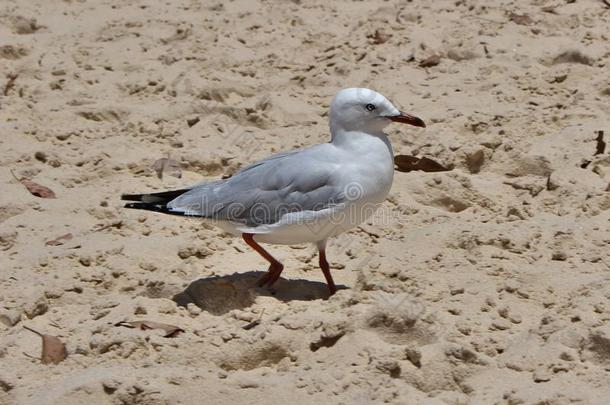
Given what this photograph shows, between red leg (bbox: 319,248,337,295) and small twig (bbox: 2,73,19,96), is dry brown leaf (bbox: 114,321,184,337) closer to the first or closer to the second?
red leg (bbox: 319,248,337,295)

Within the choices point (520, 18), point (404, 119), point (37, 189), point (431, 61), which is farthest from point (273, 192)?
point (520, 18)

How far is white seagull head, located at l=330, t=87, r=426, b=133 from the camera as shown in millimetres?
4406

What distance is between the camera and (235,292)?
436cm

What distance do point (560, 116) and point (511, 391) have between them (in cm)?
239

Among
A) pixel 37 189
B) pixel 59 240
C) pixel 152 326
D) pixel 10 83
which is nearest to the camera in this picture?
pixel 152 326

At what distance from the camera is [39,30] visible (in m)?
6.82

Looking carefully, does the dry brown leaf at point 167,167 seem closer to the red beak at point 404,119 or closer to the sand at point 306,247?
the sand at point 306,247

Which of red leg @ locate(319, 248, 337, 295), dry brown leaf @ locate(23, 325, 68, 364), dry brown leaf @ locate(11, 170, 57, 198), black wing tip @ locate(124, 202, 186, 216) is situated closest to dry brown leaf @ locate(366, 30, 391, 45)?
dry brown leaf @ locate(11, 170, 57, 198)

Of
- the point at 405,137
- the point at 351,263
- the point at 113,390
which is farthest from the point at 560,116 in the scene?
the point at 113,390

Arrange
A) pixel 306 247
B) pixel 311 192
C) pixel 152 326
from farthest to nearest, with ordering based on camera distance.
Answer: pixel 306 247 < pixel 311 192 < pixel 152 326

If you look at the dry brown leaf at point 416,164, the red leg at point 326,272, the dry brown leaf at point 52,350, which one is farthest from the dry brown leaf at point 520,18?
the dry brown leaf at point 52,350

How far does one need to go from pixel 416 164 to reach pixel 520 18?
5.64 feet

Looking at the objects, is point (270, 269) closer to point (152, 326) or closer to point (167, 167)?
point (152, 326)

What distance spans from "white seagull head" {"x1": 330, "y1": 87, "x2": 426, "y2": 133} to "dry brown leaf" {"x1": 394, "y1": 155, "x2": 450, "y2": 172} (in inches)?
34.0
